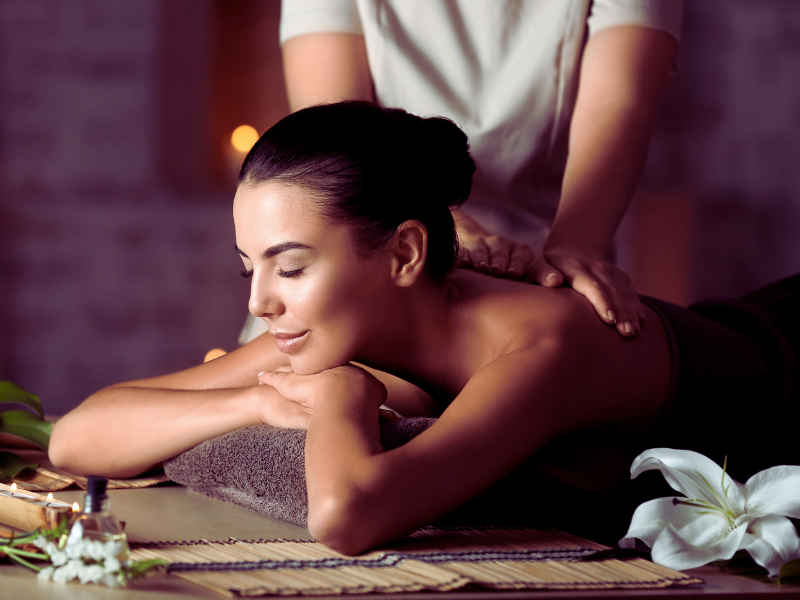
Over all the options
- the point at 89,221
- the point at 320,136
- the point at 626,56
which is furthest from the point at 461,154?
the point at 89,221

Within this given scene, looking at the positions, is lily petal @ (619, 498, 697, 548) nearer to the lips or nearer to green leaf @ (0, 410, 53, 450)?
the lips

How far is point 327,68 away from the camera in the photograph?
4.65ft

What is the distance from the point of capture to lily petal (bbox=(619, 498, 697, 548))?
2.34 feet

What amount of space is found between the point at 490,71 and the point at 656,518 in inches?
36.9

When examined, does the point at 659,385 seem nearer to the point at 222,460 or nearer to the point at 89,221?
the point at 222,460

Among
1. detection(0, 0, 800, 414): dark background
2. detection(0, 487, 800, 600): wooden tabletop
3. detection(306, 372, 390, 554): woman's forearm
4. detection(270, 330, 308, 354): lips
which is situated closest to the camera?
detection(0, 487, 800, 600): wooden tabletop

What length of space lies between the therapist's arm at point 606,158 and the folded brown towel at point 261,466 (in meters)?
0.29

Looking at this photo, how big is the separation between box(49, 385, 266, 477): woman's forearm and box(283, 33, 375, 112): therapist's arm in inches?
21.7

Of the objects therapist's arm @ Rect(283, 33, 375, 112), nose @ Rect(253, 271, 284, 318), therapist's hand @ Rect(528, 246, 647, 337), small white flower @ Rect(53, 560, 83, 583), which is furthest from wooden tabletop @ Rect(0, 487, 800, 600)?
therapist's arm @ Rect(283, 33, 375, 112)

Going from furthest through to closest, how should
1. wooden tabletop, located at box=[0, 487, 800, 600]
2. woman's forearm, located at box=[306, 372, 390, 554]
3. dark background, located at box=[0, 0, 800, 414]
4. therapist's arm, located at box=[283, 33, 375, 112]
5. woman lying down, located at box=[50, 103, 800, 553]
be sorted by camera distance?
dark background, located at box=[0, 0, 800, 414]
therapist's arm, located at box=[283, 33, 375, 112]
woman lying down, located at box=[50, 103, 800, 553]
woman's forearm, located at box=[306, 372, 390, 554]
wooden tabletop, located at box=[0, 487, 800, 600]

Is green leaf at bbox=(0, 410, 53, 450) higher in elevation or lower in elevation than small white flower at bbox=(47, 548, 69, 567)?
lower

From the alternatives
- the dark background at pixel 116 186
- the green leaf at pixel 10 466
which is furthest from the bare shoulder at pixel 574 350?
the dark background at pixel 116 186

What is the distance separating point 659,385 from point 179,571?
0.61 m

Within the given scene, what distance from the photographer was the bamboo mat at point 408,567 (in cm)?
62
